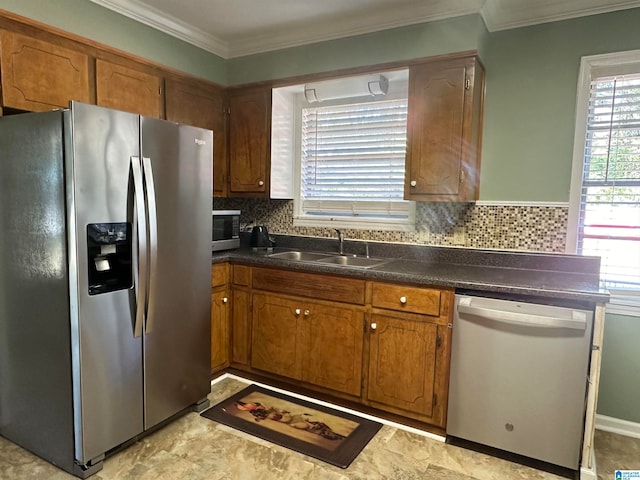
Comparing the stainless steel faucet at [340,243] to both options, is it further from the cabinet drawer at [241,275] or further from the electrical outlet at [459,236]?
the electrical outlet at [459,236]

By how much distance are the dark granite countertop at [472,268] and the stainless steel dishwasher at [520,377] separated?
9 centimetres

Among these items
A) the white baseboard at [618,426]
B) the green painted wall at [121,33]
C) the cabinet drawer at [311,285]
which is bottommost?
the white baseboard at [618,426]

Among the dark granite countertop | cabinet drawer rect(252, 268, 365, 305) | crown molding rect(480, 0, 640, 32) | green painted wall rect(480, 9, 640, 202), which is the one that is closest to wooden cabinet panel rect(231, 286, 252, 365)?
cabinet drawer rect(252, 268, 365, 305)

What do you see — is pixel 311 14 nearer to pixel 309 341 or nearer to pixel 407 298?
pixel 407 298

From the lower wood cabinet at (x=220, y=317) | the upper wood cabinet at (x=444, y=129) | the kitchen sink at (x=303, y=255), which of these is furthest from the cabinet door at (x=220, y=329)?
the upper wood cabinet at (x=444, y=129)

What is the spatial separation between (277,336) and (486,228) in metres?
1.58

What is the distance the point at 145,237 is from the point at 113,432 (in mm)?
980

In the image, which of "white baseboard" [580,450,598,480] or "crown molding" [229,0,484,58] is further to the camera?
"crown molding" [229,0,484,58]

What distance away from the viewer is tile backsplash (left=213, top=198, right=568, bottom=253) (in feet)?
8.68

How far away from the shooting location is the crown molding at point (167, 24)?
2.65 meters

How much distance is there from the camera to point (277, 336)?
9.53 ft

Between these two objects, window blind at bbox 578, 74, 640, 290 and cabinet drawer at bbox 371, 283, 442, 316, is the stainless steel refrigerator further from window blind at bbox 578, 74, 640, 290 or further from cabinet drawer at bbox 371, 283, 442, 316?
window blind at bbox 578, 74, 640, 290

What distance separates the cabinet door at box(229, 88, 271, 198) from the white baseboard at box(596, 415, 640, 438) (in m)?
2.69

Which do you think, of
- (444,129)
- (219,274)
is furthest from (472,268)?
(219,274)
